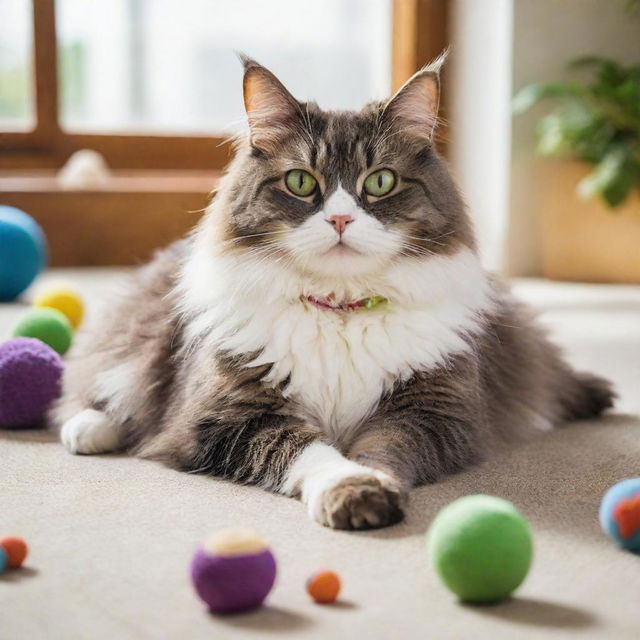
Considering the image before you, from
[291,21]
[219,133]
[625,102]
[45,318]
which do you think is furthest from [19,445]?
[291,21]

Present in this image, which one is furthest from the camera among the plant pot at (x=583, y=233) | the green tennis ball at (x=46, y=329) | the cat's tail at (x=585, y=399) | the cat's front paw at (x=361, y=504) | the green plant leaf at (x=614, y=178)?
the plant pot at (x=583, y=233)

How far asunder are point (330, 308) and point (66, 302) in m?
1.71

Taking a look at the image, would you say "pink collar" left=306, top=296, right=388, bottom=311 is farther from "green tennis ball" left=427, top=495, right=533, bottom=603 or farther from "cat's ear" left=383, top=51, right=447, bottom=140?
"green tennis ball" left=427, top=495, right=533, bottom=603

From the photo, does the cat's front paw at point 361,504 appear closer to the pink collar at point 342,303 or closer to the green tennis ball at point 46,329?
the pink collar at point 342,303

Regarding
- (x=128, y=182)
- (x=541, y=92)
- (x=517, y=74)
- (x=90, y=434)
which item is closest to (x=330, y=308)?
(x=90, y=434)

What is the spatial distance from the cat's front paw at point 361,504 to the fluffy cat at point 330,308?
0.14 m

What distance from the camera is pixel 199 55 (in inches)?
242

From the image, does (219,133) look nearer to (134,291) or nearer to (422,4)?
(422,4)

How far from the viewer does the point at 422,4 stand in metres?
5.43

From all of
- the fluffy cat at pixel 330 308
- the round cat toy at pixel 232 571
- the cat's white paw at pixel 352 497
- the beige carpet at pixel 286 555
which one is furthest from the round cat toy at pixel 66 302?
the round cat toy at pixel 232 571

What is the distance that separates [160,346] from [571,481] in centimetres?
91

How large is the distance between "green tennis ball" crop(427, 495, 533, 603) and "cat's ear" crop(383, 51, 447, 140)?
893 millimetres

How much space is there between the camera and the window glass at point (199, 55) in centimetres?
591

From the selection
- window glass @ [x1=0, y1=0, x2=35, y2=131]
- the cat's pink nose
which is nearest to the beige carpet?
the cat's pink nose
